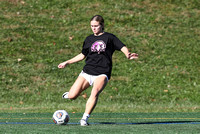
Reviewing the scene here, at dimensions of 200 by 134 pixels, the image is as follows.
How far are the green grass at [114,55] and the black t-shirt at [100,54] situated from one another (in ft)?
14.0

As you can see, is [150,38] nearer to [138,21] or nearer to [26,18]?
[138,21]

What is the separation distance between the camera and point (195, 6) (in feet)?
73.3

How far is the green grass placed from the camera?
13.8 meters

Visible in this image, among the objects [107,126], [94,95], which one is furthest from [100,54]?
[107,126]

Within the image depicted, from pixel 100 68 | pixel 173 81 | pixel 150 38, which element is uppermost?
pixel 100 68

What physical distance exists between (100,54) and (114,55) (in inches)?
404

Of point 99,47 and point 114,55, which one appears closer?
point 99,47

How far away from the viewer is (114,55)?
17.6m

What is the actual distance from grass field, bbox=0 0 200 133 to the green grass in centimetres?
3

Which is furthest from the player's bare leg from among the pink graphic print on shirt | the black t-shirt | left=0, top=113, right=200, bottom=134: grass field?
the pink graphic print on shirt

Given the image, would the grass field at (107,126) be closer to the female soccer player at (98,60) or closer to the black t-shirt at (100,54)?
the female soccer player at (98,60)

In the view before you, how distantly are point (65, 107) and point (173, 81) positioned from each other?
16.8 feet

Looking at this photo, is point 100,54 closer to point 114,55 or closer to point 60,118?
point 60,118

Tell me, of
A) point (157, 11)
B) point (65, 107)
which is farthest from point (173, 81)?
point (157, 11)
